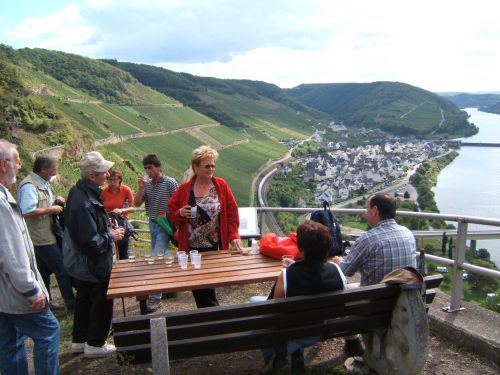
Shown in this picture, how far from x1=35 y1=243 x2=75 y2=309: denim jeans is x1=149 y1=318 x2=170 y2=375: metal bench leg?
3.10m

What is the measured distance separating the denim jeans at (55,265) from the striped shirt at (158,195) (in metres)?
1.21

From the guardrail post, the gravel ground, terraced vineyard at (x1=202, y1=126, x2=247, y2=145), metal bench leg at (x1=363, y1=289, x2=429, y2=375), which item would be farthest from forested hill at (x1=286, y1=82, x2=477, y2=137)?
metal bench leg at (x1=363, y1=289, x2=429, y2=375)

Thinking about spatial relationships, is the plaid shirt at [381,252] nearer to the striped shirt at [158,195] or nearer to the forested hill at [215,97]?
the striped shirt at [158,195]

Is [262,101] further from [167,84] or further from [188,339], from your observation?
[188,339]

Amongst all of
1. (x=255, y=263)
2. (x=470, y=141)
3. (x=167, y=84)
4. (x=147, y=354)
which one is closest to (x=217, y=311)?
(x=147, y=354)

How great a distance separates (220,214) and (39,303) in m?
2.04

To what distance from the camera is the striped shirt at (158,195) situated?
5.79 meters

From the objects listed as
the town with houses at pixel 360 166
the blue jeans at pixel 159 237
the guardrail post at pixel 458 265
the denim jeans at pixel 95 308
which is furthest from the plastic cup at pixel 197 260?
the town with houses at pixel 360 166

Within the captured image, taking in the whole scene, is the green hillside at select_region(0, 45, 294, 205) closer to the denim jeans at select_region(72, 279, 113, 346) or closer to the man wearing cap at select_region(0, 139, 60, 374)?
the denim jeans at select_region(72, 279, 113, 346)

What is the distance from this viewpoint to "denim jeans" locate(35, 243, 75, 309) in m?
5.25

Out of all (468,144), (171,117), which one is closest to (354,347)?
(171,117)

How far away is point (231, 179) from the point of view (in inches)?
2751

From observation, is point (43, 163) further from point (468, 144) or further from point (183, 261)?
point (468, 144)

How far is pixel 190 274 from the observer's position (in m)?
3.90
